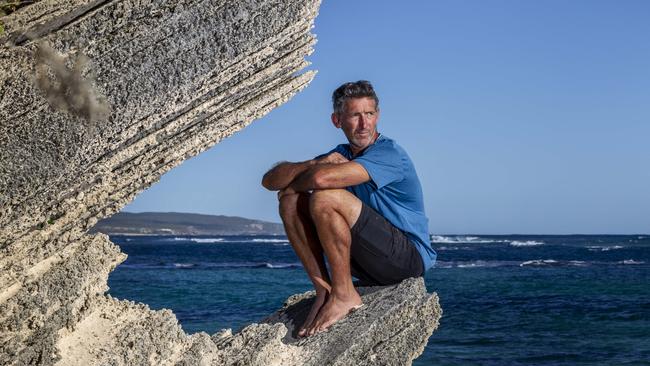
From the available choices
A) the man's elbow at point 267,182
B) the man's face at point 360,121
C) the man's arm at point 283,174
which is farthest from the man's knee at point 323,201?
the man's face at point 360,121

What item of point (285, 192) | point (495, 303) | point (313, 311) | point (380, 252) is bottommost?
point (495, 303)

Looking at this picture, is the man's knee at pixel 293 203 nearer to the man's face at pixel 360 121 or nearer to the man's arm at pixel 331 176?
the man's arm at pixel 331 176

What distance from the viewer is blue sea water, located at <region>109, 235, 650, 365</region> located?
17.4 m

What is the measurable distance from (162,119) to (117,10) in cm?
52

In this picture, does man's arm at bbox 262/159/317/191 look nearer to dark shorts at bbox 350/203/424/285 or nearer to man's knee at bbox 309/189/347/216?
man's knee at bbox 309/189/347/216

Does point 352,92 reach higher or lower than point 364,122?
higher

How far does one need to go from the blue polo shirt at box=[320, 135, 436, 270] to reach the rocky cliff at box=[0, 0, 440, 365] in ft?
3.88

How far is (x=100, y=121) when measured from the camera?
366 centimetres

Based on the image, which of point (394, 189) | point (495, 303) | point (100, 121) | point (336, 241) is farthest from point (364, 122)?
point (495, 303)

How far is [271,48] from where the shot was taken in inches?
156

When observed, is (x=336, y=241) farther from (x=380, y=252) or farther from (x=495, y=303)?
(x=495, y=303)

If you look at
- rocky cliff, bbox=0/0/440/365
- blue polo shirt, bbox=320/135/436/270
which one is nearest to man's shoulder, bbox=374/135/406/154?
blue polo shirt, bbox=320/135/436/270

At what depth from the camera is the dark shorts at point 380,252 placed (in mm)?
5406

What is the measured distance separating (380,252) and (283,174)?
83cm
